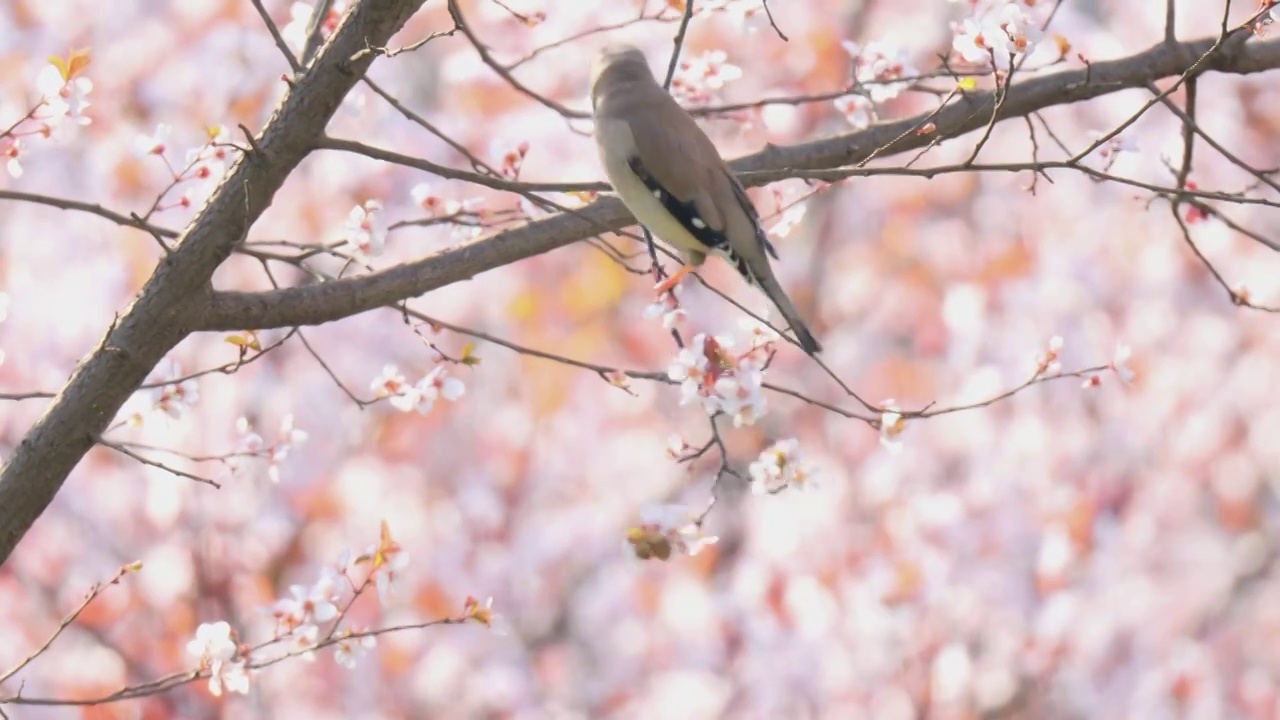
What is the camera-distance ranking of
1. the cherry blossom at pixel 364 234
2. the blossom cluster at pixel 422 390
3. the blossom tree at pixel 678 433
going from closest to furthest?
the cherry blossom at pixel 364 234 < the blossom cluster at pixel 422 390 < the blossom tree at pixel 678 433

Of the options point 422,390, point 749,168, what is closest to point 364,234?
point 422,390

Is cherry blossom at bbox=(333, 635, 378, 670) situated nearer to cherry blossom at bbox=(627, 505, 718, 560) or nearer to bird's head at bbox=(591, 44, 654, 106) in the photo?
cherry blossom at bbox=(627, 505, 718, 560)

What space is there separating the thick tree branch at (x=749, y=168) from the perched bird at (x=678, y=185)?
0.28ft

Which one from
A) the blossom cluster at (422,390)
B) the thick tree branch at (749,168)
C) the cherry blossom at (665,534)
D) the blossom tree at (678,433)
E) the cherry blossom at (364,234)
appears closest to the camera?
the thick tree branch at (749,168)

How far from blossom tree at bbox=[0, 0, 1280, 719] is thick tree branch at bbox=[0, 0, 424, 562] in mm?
2455

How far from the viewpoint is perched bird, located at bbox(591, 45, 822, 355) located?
278 centimetres

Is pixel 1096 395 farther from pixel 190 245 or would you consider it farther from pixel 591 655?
pixel 190 245

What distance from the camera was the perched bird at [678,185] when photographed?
2.78 m

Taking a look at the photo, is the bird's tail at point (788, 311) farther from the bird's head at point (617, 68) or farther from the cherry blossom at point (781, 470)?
the bird's head at point (617, 68)

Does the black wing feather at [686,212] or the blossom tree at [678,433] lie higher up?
the blossom tree at [678,433]

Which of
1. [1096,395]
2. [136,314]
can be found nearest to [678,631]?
[1096,395]

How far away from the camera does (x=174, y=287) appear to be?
2225mm

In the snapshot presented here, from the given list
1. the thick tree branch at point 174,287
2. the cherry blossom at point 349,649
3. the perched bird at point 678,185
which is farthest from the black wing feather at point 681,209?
the cherry blossom at point 349,649

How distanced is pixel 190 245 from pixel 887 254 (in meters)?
5.49
